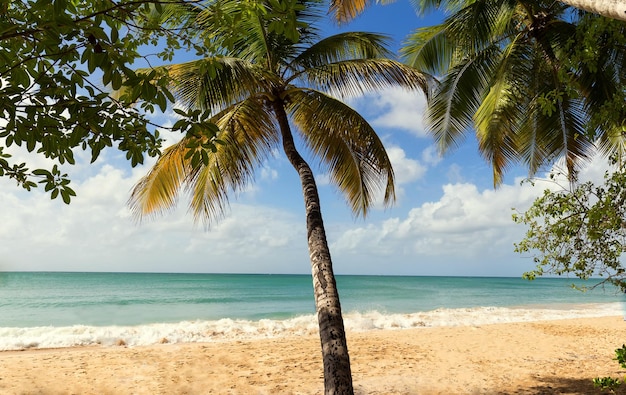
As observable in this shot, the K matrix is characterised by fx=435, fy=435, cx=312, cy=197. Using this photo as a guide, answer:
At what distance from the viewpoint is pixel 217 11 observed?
8.21ft

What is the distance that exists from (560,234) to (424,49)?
594 cm

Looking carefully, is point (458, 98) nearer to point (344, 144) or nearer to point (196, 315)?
point (344, 144)

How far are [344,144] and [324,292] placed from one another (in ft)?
10.7

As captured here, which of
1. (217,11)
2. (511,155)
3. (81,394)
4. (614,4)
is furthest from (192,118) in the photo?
(511,155)

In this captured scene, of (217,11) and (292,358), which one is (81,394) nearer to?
(292,358)

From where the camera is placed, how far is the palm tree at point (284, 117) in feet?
21.5

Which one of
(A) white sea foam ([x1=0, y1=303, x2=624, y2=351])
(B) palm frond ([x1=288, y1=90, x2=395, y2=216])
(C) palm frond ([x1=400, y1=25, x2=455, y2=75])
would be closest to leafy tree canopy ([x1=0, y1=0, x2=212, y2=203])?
(B) palm frond ([x1=288, y1=90, x2=395, y2=216])

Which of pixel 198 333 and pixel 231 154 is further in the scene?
pixel 198 333

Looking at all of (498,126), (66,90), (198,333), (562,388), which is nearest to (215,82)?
(66,90)

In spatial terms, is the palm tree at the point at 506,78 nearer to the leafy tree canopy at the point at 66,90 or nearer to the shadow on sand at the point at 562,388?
the shadow on sand at the point at 562,388

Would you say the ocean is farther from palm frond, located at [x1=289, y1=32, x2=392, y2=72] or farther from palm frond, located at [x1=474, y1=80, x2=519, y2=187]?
palm frond, located at [x1=289, y1=32, x2=392, y2=72]

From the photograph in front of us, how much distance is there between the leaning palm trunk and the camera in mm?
5004

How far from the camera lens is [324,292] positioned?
549cm

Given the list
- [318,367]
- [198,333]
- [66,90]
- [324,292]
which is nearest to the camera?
[66,90]
